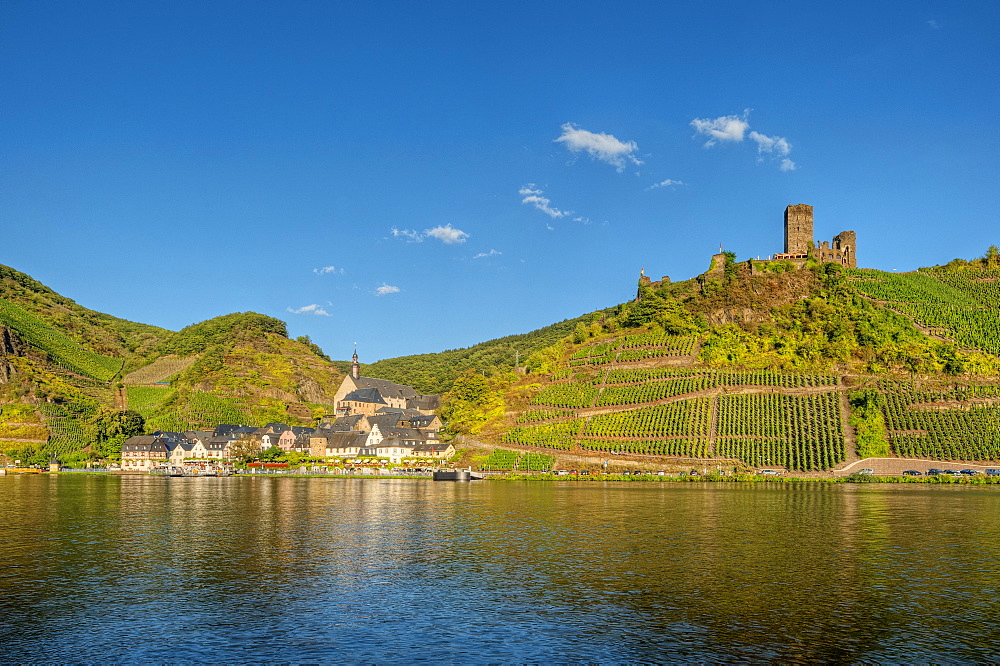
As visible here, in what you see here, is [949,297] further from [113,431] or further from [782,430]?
[113,431]

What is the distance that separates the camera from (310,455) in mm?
138250

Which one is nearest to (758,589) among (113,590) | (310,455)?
(113,590)

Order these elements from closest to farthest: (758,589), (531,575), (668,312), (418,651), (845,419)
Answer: (418,651)
(758,589)
(531,575)
(845,419)
(668,312)

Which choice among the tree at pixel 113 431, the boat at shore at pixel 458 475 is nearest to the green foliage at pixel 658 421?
the boat at shore at pixel 458 475

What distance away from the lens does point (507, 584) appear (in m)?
29.7

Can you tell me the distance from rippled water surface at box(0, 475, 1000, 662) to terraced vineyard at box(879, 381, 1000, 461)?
100 ft

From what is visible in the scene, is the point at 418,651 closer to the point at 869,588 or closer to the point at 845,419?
the point at 869,588

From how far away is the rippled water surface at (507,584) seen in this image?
21547mm

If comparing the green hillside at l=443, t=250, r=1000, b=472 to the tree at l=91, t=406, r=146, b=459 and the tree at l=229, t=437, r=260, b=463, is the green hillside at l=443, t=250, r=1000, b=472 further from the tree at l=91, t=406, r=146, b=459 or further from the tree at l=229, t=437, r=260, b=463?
the tree at l=91, t=406, r=146, b=459

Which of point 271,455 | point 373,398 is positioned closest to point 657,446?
point 271,455

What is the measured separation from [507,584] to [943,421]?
8023 cm

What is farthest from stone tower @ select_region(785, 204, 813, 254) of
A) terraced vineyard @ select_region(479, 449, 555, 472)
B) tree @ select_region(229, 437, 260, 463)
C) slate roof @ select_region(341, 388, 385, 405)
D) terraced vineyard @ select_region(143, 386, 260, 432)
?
terraced vineyard @ select_region(143, 386, 260, 432)

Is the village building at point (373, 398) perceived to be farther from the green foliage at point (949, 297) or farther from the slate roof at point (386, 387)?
the green foliage at point (949, 297)

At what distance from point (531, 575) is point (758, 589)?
9404 mm
